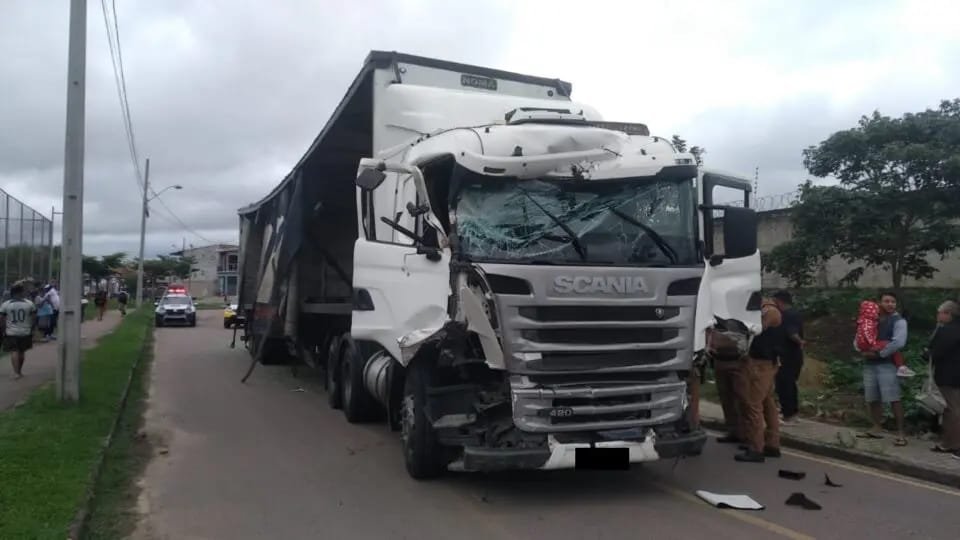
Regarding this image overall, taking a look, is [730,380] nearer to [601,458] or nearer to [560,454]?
[601,458]

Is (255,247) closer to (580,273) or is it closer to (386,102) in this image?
(386,102)

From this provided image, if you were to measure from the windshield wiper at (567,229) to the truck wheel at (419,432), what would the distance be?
1.59 meters

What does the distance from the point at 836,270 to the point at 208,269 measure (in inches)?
3611

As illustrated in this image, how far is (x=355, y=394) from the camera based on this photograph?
9.90m

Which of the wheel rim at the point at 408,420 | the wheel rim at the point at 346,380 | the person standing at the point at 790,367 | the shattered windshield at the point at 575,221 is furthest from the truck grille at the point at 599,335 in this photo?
the wheel rim at the point at 346,380

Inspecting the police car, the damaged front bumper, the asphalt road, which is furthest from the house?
the damaged front bumper

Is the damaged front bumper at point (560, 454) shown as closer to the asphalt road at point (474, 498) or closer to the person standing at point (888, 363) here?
the asphalt road at point (474, 498)

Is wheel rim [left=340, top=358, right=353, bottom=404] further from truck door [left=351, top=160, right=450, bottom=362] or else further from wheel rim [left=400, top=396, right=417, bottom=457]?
wheel rim [left=400, top=396, right=417, bottom=457]

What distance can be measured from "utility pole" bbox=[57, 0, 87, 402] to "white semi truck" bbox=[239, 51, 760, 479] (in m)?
4.53

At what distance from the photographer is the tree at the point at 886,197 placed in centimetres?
1409

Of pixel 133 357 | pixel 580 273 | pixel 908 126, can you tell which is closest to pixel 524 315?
pixel 580 273

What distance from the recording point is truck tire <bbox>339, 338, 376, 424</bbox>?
32.2 feet

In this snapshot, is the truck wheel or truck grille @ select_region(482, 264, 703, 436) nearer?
truck grille @ select_region(482, 264, 703, 436)

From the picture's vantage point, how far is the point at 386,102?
8.48 meters
